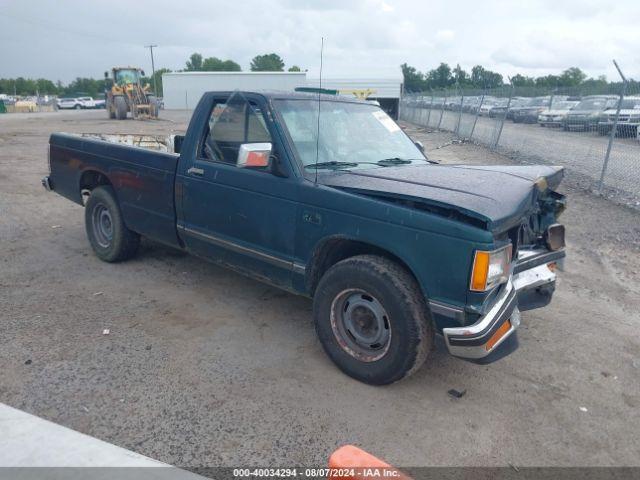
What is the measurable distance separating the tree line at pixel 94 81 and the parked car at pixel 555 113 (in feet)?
199

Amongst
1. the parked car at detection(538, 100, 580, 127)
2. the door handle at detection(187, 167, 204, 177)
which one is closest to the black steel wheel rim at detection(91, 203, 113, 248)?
the door handle at detection(187, 167, 204, 177)

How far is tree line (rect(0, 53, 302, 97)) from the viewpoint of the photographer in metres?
85.1

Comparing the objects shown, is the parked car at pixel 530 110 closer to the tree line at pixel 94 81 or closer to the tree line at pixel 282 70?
the tree line at pixel 282 70

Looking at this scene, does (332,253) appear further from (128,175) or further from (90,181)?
(90,181)

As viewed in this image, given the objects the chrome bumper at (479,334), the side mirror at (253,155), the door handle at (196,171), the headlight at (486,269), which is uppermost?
the side mirror at (253,155)

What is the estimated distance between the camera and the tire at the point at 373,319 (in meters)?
3.09

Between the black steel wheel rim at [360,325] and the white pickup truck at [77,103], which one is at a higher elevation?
Result: the black steel wheel rim at [360,325]

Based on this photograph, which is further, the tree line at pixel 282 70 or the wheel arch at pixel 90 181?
the tree line at pixel 282 70

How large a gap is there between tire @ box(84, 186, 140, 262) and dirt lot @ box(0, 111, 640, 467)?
17 centimetres

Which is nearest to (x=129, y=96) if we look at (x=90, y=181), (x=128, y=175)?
(x=90, y=181)

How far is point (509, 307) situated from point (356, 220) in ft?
3.47

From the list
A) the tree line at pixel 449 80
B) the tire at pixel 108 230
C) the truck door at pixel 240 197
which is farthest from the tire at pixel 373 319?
the tree line at pixel 449 80

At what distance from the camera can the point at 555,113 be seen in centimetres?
2233

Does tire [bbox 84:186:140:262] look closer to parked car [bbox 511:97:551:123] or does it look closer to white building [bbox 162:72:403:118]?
white building [bbox 162:72:403:118]
